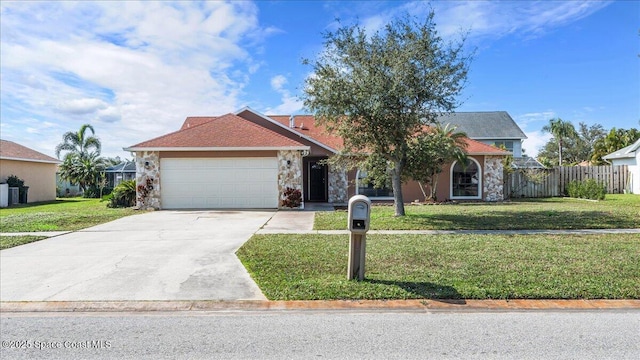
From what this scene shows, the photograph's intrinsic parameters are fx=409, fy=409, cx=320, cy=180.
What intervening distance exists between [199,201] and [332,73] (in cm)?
818

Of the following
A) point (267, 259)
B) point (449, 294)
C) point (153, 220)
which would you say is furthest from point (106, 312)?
point (153, 220)

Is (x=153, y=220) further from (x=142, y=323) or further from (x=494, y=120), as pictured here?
(x=494, y=120)

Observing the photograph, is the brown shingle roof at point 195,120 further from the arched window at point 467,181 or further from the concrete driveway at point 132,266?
the arched window at point 467,181

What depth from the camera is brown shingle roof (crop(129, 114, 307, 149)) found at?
54.3ft

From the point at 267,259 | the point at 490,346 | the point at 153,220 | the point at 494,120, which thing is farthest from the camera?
the point at 494,120

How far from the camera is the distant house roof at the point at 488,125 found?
36688mm

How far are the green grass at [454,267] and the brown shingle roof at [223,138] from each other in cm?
811

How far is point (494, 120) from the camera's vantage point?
38.2 meters

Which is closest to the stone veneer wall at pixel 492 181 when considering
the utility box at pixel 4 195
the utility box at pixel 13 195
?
the utility box at pixel 4 195

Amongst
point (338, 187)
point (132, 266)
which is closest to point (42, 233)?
point (132, 266)

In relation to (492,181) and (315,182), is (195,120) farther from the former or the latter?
(492,181)

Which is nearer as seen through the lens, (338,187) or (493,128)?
(338,187)

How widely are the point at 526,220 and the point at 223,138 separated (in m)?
11.6

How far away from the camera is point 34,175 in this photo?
969 inches
